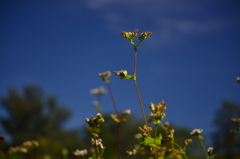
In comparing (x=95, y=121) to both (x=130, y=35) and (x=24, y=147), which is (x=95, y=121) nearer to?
(x=130, y=35)

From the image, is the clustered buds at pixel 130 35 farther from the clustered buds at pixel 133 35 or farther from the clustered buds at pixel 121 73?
the clustered buds at pixel 121 73

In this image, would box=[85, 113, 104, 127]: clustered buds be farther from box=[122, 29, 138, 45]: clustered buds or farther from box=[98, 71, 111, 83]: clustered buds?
box=[98, 71, 111, 83]: clustered buds

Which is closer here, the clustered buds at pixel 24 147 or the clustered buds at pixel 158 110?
the clustered buds at pixel 158 110

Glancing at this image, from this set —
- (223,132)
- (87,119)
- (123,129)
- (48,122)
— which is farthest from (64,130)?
(87,119)

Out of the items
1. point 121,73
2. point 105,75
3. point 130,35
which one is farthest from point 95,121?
point 105,75

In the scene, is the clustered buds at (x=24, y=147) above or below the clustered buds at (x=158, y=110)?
above

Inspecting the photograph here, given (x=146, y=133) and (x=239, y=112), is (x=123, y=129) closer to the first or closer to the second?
(x=239, y=112)

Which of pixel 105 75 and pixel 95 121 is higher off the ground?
pixel 105 75

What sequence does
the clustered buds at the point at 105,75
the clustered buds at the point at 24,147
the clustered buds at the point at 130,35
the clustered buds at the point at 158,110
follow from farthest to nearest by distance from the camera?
1. the clustered buds at the point at 105,75
2. the clustered buds at the point at 24,147
3. the clustered buds at the point at 130,35
4. the clustered buds at the point at 158,110

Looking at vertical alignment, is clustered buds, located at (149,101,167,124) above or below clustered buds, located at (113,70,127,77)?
below

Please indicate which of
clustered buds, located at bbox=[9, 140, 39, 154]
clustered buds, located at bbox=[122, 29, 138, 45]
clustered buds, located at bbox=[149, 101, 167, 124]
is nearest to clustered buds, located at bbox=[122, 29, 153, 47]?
clustered buds, located at bbox=[122, 29, 138, 45]

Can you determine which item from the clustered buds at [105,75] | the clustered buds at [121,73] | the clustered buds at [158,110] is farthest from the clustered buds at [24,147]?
the clustered buds at [158,110]
